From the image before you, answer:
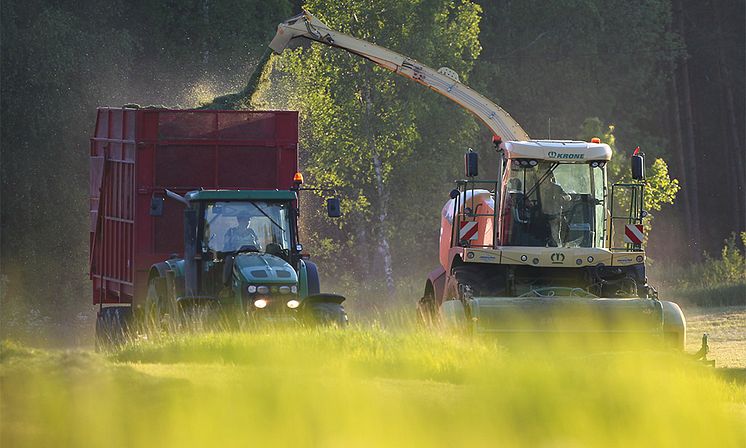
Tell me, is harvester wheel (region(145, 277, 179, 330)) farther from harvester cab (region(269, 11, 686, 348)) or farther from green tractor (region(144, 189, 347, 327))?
harvester cab (region(269, 11, 686, 348))

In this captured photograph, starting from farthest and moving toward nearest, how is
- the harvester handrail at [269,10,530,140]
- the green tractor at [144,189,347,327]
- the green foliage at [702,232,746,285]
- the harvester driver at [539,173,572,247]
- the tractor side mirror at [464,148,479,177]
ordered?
the green foliage at [702,232,746,285], the harvester handrail at [269,10,530,140], the harvester driver at [539,173,572,247], the tractor side mirror at [464,148,479,177], the green tractor at [144,189,347,327]

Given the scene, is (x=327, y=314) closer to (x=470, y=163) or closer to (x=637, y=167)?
(x=470, y=163)

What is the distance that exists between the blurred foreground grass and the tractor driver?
130 inches

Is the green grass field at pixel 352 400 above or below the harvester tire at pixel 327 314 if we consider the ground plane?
below

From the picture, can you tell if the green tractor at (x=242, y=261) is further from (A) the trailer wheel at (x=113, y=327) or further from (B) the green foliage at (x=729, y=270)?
(B) the green foliage at (x=729, y=270)

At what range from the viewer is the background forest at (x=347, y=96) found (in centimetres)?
3475

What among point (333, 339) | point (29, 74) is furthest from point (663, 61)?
point (333, 339)

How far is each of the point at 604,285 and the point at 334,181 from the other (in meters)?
18.4

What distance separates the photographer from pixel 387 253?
39.8 metres

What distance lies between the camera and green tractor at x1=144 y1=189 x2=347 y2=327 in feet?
→ 56.4

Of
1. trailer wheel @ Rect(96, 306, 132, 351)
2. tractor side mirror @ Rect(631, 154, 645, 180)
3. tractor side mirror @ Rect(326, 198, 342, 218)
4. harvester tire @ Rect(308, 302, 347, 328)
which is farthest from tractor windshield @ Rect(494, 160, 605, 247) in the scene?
trailer wheel @ Rect(96, 306, 132, 351)

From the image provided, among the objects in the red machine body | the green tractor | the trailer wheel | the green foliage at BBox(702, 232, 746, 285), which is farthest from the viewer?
the green foliage at BBox(702, 232, 746, 285)

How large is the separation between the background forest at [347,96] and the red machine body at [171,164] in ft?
14.1

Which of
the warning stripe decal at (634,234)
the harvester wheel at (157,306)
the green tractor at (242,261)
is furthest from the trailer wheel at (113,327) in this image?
the warning stripe decal at (634,234)
